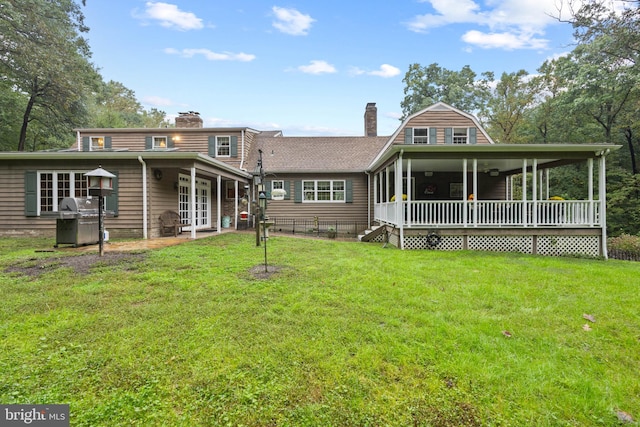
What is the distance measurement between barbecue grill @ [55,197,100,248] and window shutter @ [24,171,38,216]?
3.56 m

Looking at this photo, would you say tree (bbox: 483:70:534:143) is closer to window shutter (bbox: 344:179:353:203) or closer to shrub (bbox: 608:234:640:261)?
shrub (bbox: 608:234:640:261)

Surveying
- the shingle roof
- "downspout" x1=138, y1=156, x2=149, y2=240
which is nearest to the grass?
"downspout" x1=138, y1=156, x2=149, y2=240

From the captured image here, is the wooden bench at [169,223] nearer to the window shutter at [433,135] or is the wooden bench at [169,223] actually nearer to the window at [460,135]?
the window shutter at [433,135]

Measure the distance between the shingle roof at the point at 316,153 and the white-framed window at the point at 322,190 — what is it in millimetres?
689

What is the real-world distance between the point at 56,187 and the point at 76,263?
6.06 m

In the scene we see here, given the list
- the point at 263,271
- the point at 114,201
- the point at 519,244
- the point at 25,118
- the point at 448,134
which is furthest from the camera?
the point at 25,118

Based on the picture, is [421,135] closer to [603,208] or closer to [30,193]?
[603,208]

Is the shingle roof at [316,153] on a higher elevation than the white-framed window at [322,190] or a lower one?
higher

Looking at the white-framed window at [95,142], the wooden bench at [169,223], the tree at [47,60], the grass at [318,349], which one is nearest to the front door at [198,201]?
the wooden bench at [169,223]

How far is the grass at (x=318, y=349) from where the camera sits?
219 centimetres

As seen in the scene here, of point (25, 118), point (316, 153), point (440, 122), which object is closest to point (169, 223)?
point (316, 153)

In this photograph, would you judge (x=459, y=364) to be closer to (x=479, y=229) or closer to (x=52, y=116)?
(x=479, y=229)

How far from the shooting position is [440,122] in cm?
1523

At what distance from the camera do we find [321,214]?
15414 millimetres
